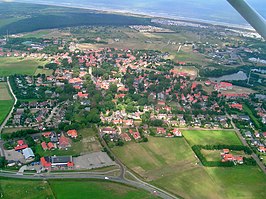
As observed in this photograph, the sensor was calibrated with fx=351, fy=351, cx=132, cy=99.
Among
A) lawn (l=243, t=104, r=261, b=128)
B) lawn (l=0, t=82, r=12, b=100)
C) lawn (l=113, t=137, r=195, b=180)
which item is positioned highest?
lawn (l=243, t=104, r=261, b=128)

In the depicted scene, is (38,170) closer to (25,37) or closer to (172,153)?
(172,153)

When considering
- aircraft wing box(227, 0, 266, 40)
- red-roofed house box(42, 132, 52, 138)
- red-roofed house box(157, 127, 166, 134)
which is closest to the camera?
aircraft wing box(227, 0, 266, 40)

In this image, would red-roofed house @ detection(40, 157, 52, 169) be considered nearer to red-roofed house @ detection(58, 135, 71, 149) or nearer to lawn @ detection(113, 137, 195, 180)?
red-roofed house @ detection(58, 135, 71, 149)

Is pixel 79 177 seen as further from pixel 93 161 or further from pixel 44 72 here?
pixel 44 72

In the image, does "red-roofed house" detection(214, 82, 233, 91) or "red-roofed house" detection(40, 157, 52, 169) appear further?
"red-roofed house" detection(214, 82, 233, 91)

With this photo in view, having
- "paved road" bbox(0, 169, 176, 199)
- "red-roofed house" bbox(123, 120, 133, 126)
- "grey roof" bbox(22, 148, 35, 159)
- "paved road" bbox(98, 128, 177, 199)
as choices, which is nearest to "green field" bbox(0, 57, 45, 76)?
"red-roofed house" bbox(123, 120, 133, 126)

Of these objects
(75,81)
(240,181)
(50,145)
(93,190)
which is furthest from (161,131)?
(75,81)

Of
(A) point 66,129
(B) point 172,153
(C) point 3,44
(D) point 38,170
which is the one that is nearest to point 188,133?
(B) point 172,153
